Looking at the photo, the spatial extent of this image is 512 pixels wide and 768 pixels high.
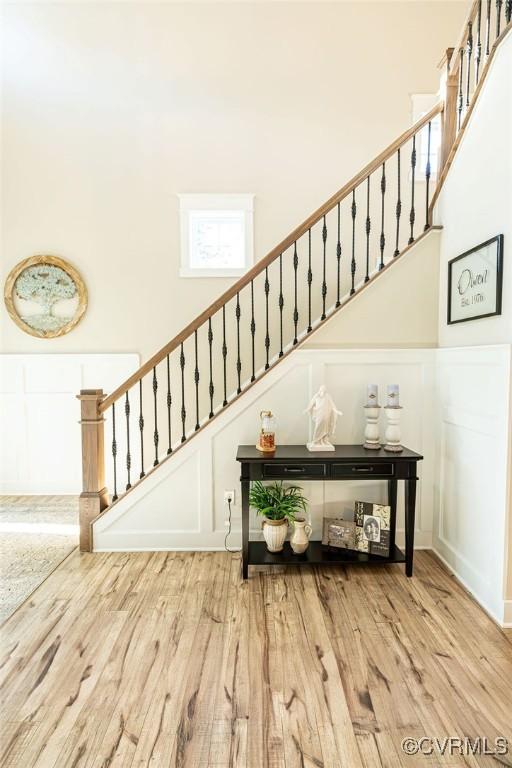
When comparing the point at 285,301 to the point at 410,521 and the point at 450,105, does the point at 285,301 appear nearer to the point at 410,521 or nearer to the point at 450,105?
the point at 450,105

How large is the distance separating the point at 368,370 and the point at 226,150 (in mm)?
2911

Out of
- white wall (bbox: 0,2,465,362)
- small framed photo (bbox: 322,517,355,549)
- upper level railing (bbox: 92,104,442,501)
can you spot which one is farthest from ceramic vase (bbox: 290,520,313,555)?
white wall (bbox: 0,2,465,362)

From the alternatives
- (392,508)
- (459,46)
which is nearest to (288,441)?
(392,508)

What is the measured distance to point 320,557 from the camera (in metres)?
2.85

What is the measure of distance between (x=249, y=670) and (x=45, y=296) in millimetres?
4089

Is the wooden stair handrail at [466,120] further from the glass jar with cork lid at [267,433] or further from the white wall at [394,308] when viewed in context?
the glass jar with cork lid at [267,433]

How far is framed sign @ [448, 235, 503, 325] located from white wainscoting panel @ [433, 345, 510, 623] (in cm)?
24

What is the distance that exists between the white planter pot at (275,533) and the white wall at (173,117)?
→ 2474 mm

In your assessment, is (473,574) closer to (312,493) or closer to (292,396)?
(312,493)

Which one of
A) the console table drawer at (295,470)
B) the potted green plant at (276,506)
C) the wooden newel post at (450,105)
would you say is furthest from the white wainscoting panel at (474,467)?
the wooden newel post at (450,105)

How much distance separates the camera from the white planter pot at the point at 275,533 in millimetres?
2885

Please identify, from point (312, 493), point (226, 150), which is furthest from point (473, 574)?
point (226, 150)

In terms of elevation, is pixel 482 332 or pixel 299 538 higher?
pixel 482 332

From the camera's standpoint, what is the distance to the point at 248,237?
4527 mm
